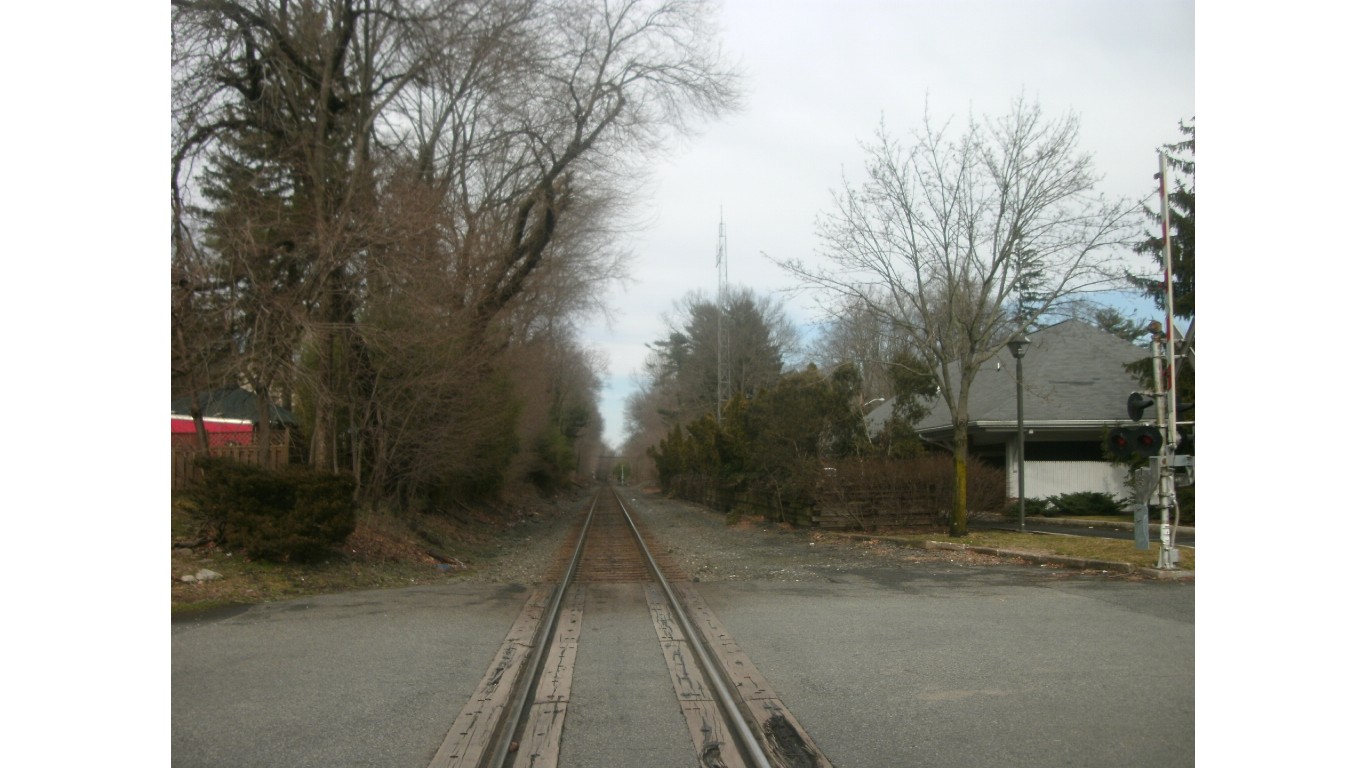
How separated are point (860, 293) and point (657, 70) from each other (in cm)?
761

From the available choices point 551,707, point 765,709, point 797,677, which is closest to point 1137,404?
point 797,677

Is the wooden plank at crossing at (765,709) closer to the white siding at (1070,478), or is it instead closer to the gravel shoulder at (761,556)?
the gravel shoulder at (761,556)

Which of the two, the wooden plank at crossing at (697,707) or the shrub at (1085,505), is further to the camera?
the shrub at (1085,505)

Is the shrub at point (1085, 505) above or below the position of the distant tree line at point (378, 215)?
below

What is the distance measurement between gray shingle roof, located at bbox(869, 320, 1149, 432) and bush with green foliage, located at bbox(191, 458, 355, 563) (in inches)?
692

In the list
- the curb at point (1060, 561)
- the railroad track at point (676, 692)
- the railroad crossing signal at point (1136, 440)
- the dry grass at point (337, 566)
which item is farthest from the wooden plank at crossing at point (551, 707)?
the curb at point (1060, 561)

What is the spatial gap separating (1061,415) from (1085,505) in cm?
259

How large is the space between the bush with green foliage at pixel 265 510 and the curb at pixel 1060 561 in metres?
10.5

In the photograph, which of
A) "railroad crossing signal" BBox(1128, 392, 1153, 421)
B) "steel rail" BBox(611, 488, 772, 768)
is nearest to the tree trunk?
"railroad crossing signal" BBox(1128, 392, 1153, 421)

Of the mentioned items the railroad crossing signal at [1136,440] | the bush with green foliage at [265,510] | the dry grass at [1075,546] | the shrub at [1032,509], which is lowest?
the shrub at [1032,509]

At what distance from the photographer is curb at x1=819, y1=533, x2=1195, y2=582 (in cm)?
1216

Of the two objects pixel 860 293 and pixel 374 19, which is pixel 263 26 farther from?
pixel 860 293

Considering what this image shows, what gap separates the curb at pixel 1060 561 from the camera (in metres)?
12.2

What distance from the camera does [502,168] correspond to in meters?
23.5
